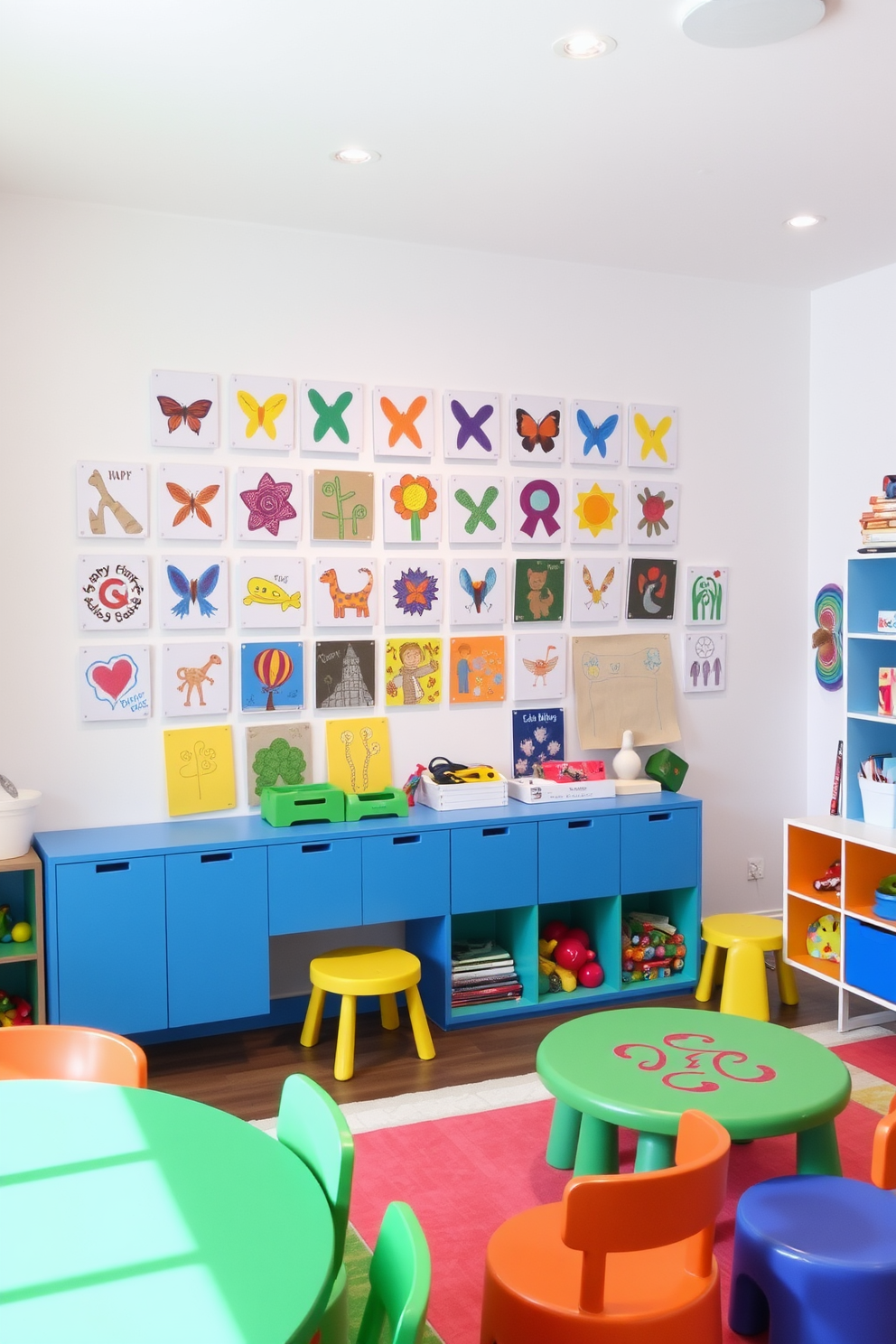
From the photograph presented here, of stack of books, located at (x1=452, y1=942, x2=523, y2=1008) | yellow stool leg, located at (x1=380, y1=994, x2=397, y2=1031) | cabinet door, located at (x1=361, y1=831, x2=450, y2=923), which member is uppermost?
cabinet door, located at (x1=361, y1=831, x2=450, y2=923)

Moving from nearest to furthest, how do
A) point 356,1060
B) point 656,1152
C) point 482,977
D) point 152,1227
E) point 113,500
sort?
point 152,1227 < point 656,1152 < point 356,1060 < point 113,500 < point 482,977

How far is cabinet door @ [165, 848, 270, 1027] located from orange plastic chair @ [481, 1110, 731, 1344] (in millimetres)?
1683

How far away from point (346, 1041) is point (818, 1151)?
1.48 metres

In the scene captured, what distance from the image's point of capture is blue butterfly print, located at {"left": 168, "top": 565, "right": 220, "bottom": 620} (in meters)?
3.98

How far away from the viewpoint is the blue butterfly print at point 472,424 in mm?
4379

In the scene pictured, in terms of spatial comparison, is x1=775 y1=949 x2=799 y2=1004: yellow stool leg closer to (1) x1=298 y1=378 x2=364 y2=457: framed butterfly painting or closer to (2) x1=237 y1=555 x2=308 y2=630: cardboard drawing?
(2) x1=237 y1=555 x2=308 y2=630: cardboard drawing

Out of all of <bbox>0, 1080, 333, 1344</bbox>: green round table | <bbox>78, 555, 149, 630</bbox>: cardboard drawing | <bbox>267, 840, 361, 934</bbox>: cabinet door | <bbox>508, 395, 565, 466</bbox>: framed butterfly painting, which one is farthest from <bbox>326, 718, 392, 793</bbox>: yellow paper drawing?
<bbox>0, 1080, 333, 1344</bbox>: green round table

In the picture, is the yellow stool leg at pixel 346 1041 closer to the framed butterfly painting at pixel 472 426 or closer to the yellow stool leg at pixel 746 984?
the yellow stool leg at pixel 746 984

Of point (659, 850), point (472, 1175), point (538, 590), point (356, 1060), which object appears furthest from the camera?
point (538, 590)

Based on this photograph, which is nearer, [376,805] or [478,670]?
[376,805]

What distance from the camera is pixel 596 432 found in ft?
15.1

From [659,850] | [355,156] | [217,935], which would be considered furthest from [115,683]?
[659,850]

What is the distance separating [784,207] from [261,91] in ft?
6.07

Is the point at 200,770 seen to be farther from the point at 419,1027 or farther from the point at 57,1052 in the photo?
the point at 57,1052
